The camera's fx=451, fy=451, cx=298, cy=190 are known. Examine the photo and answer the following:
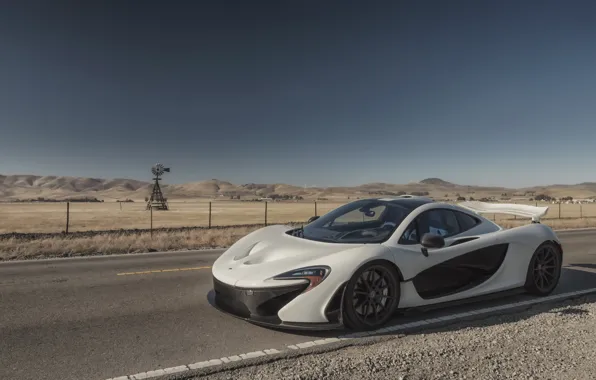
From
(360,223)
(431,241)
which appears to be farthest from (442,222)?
(360,223)

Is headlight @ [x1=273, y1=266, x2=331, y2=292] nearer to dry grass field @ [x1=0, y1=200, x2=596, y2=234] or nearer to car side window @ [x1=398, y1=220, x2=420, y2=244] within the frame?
car side window @ [x1=398, y1=220, x2=420, y2=244]

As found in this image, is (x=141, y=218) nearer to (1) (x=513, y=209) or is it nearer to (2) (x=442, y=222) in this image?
(1) (x=513, y=209)

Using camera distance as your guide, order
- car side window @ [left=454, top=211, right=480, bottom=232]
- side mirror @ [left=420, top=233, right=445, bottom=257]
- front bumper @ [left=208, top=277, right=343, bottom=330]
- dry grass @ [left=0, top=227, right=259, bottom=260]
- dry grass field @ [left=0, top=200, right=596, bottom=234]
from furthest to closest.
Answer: dry grass field @ [left=0, top=200, right=596, bottom=234]
dry grass @ [left=0, top=227, right=259, bottom=260]
car side window @ [left=454, top=211, right=480, bottom=232]
side mirror @ [left=420, top=233, right=445, bottom=257]
front bumper @ [left=208, top=277, right=343, bottom=330]

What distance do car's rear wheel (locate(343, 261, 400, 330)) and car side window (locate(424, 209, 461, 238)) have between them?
112 centimetres

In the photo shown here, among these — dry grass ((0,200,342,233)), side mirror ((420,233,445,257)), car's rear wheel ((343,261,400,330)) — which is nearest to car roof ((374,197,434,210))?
side mirror ((420,233,445,257))

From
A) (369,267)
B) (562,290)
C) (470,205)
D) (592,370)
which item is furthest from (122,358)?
(562,290)

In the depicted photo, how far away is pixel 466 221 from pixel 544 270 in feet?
5.07

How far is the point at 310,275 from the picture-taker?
14.8ft

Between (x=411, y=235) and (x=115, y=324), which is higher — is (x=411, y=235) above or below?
above

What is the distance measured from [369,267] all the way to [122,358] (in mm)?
2530

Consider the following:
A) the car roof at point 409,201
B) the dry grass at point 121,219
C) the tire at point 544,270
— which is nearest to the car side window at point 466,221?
the car roof at point 409,201

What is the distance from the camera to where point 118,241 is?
14.5 m

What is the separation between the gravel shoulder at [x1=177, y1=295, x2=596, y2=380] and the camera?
3.63m

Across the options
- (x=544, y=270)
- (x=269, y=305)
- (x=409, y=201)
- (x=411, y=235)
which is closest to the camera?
(x=269, y=305)
